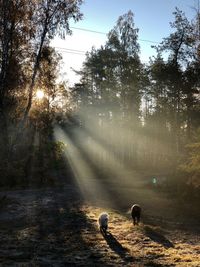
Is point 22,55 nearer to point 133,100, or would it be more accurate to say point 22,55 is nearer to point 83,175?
point 83,175

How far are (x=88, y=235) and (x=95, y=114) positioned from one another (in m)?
50.8

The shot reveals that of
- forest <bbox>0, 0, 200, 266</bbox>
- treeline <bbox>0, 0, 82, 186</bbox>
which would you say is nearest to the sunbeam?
forest <bbox>0, 0, 200, 266</bbox>

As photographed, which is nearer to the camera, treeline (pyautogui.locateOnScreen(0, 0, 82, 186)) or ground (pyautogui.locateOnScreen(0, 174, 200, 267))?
ground (pyautogui.locateOnScreen(0, 174, 200, 267))

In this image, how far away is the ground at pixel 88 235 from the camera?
11.4 metres

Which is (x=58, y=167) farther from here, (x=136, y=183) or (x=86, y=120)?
(x=86, y=120)

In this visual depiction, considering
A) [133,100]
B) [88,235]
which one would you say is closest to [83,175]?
[133,100]

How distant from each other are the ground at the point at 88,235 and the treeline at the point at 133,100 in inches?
789

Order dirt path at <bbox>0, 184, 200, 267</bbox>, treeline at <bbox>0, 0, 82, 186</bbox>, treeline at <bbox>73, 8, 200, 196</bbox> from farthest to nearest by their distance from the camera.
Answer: treeline at <bbox>73, 8, 200, 196</bbox> → treeline at <bbox>0, 0, 82, 186</bbox> → dirt path at <bbox>0, 184, 200, 267</bbox>

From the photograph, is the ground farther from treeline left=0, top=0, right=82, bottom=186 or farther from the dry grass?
treeline left=0, top=0, right=82, bottom=186

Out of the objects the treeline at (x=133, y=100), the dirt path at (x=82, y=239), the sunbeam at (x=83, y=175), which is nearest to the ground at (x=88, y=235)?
the dirt path at (x=82, y=239)

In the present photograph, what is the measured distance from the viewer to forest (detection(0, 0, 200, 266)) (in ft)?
83.6

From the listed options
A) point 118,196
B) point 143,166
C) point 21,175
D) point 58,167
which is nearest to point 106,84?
point 143,166

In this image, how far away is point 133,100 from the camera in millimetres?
55688

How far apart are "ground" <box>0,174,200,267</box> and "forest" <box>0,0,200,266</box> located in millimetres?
697
